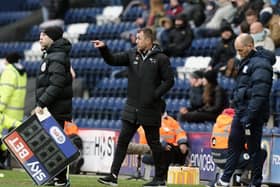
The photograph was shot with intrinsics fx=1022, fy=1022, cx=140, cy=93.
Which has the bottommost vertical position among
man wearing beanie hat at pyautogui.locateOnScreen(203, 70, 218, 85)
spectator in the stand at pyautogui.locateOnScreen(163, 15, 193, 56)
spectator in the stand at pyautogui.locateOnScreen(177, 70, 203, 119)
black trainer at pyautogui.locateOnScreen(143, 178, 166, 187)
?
black trainer at pyautogui.locateOnScreen(143, 178, 166, 187)

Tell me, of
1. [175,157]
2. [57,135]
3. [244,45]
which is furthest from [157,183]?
[175,157]

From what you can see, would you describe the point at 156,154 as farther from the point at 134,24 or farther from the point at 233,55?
the point at 134,24

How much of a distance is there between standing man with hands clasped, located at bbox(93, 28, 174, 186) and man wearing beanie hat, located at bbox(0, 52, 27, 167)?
15.4 feet

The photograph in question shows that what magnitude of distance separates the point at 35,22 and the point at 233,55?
31.0 feet

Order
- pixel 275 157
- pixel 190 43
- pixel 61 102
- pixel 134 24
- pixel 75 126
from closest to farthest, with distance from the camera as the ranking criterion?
pixel 61 102
pixel 275 157
pixel 75 126
pixel 190 43
pixel 134 24

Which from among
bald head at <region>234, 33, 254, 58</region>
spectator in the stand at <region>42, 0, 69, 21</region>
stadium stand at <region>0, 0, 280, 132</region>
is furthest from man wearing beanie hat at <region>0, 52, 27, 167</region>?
spectator in the stand at <region>42, 0, 69, 21</region>

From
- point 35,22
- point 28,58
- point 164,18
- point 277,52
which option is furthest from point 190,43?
point 35,22

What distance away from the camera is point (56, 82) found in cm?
1319

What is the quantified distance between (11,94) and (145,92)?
199 inches

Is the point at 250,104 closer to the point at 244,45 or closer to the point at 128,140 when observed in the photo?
the point at 244,45

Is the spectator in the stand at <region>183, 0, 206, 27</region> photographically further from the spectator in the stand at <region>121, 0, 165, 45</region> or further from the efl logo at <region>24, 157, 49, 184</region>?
the efl logo at <region>24, 157, 49, 184</region>

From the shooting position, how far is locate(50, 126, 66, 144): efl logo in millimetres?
13219

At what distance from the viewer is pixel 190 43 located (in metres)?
21.8

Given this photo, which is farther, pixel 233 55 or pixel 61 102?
pixel 233 55
